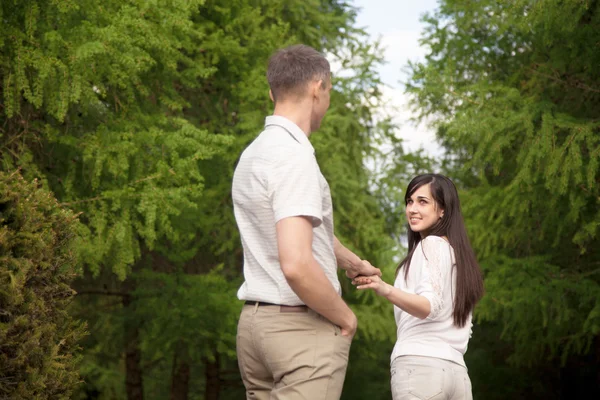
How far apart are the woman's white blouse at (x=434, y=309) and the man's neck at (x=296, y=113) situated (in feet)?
2.86

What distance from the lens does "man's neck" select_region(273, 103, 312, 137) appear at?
2795mm

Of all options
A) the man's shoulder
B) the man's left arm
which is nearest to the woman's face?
the man's left arm

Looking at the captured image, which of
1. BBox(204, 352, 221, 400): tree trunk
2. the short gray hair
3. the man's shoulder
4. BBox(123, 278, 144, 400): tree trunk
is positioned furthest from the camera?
BBox(204, 352, 221, 400): tree trunk

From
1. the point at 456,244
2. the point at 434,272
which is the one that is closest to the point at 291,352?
the point at 434,272

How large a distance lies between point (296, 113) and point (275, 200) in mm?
358

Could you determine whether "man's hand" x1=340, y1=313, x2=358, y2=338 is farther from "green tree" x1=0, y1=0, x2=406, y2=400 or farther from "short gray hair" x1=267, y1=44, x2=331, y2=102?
"green tree" x1=0, y1=0, x2=406, y2=400

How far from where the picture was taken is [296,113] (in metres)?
2.80

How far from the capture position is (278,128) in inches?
109

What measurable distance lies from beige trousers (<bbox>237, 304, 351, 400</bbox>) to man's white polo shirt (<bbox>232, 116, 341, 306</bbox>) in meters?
0.06

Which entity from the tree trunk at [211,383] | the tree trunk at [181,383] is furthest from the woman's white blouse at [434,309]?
the tree trunk at [211,383]

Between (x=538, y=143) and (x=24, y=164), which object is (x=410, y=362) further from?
(x=538, y=143)

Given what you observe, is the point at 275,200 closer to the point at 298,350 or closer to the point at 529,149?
the point at 298,350

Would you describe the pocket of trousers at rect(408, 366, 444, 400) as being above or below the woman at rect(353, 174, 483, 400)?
below

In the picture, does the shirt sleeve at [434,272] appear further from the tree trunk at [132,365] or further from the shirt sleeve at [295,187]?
the tree trunk at [132,365]
